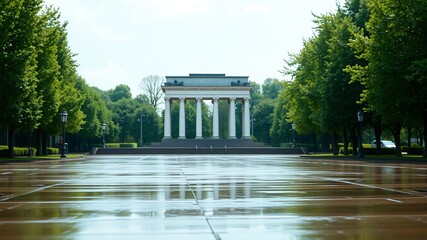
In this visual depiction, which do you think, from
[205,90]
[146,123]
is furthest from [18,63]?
[146,123]

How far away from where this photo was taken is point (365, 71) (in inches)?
1933

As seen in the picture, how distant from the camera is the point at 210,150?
9894 cm

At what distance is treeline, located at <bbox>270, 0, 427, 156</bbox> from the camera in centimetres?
4450

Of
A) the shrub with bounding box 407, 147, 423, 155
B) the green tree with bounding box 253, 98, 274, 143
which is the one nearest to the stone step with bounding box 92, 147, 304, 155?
the shrub with bounding box 407, 147, 423, 155

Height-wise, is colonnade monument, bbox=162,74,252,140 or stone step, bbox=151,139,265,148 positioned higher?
colonnade monument, bbox=162,74,252,140

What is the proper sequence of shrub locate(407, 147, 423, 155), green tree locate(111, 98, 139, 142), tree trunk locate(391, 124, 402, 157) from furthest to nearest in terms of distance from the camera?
1. green tree locate(111, 98, 139, 142)
2. shrub locate(407, 147, 423, 155)
3. tree trunk locate(391, 124, 402, 157)

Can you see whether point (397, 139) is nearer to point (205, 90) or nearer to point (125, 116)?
point (205, 90)

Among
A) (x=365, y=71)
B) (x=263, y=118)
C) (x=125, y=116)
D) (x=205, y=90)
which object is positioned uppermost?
(x=205, y=90)

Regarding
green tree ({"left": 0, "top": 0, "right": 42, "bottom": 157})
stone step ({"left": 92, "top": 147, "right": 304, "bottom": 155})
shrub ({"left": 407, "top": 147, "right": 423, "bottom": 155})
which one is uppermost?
green tree ({"left": 0, "top": 0, "right": 42, "bottom": 157})

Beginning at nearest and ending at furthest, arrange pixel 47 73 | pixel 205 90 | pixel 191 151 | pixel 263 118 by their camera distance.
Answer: pixel 47 73
pixel 191 151
pixel 205 90
pixel 263 118

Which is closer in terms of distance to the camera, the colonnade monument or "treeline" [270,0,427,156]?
"treeline" [270,0,427,156]

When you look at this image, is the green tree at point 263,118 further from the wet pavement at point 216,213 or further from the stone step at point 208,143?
the wet pavement at point 216,213

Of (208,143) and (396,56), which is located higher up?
(396,56)

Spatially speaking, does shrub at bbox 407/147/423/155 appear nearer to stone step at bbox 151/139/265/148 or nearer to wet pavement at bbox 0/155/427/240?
wet pavement at bbox 0/155/427/240
